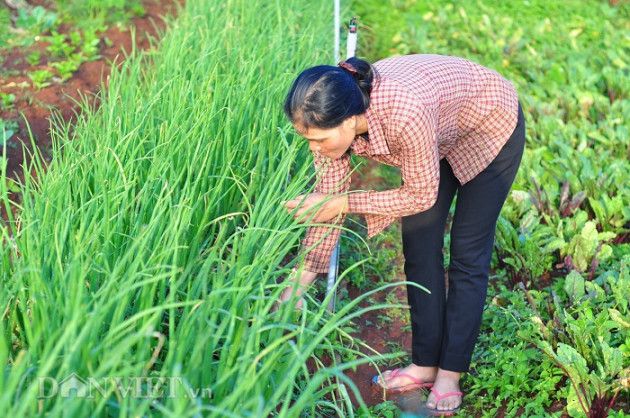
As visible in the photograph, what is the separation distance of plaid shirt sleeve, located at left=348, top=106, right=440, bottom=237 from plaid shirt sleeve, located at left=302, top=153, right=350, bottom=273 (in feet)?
0.28

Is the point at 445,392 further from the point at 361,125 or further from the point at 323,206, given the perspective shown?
the point at 361,125

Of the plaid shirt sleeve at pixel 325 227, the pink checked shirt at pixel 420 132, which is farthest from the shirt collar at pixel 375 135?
the plaid shirt sleeve at pixel 325 227

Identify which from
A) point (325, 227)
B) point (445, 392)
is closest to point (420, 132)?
point (325, 227)

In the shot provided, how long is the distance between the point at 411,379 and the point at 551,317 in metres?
0.59

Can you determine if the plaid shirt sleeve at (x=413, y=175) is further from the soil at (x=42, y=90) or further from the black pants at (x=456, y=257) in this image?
Answer: the soil at (x=42, y=90)

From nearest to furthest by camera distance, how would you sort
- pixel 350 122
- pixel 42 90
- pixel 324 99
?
1. pixel 324 99
2. pixel 350 122
3. pixel 42 90

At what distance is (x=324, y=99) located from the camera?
1858mm

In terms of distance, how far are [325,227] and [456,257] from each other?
1.56 ft

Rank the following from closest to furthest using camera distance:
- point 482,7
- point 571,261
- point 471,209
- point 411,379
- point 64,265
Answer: point 64,265 < point 471,209 < point 411,379 < point 571,261 < point 482,7

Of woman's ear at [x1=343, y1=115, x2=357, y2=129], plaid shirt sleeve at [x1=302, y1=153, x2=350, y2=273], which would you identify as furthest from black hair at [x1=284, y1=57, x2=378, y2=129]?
plaid shirt sleeve at [x1=302, y1=153, x2=350, y2=273]

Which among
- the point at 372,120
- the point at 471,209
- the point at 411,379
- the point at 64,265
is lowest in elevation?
the point at 411,379

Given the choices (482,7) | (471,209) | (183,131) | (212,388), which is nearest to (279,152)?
(183,131)

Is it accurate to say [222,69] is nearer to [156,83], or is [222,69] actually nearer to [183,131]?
[156,83]

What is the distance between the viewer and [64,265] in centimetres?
193
